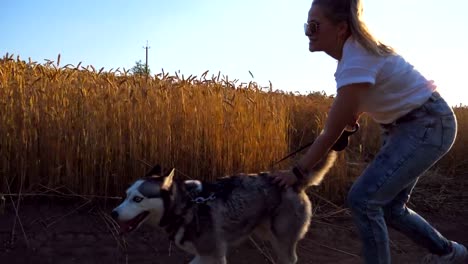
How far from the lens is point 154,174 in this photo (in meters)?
4.76

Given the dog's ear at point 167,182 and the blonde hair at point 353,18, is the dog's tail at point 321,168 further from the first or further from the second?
the blonde hair at point 353,18

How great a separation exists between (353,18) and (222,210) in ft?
7.24

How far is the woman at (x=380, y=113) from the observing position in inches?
129

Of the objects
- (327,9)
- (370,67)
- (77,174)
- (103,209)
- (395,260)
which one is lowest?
(395,260)

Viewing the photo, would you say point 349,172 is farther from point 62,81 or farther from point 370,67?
point 370,67

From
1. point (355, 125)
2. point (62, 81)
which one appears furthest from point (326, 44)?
point (62, 81)

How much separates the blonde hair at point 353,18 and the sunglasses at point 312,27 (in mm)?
98

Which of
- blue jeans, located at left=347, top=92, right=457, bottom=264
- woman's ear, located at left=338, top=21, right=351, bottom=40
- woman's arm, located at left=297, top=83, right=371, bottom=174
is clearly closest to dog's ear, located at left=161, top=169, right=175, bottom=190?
woman's arm, located at left=297, top=83, right=371, bottom=174

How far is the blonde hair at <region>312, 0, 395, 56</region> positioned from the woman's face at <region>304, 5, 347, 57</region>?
0.04 meters

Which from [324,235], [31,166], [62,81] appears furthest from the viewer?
[62,81]

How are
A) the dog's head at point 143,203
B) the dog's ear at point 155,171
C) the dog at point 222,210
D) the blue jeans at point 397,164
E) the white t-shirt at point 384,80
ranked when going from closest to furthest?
the white t-shirt at point 384,80
the blue jeans at point 397,164
the dog's head at point 143,203
the dog at point 222,210
the dog's ear at point 155,171

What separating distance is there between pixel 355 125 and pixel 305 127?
19.6ft

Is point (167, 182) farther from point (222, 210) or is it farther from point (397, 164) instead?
point (397, 164)

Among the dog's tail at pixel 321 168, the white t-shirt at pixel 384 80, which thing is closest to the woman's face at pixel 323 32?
the white t-shirt at pixel 384 80
